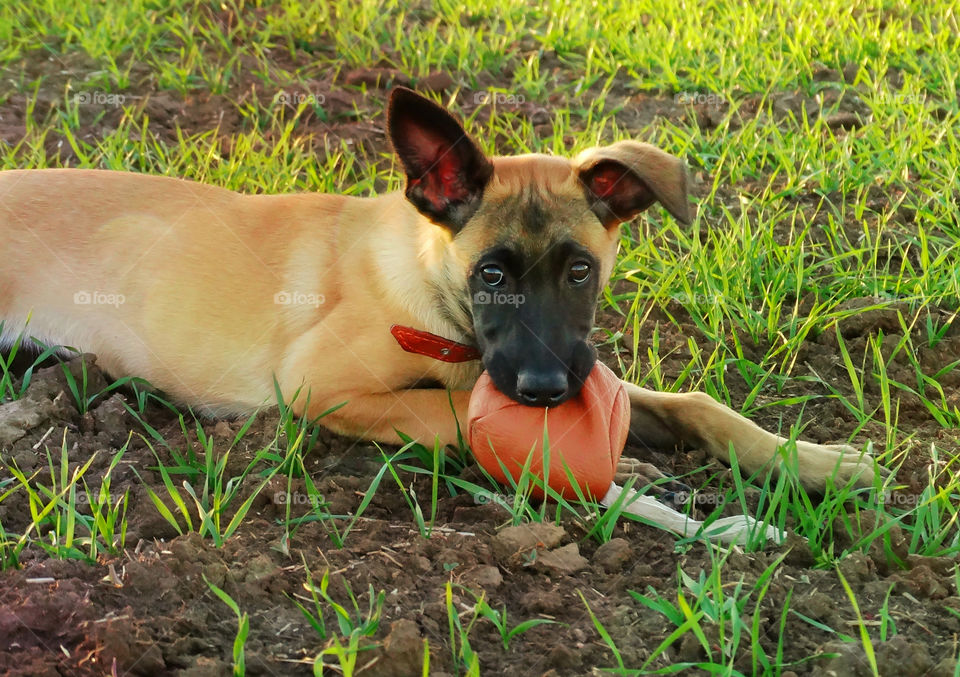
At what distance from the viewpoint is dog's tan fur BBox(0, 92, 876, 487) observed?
343 cm

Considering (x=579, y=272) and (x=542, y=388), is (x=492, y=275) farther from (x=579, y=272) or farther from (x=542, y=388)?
(x=542, y=388)

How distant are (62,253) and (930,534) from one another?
3179 millimetres

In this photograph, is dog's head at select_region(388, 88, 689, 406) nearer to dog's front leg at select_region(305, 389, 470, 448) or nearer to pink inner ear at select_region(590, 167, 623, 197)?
pink inner ear at select_region(590, 167, 623, 197)

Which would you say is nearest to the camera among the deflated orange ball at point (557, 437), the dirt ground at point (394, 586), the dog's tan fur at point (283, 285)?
the dirt ground at point (394, 586)

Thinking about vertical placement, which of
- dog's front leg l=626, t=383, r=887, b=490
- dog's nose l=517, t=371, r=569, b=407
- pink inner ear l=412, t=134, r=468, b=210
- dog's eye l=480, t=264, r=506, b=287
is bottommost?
dog's front leg l=626, t=383, r=887, b=490

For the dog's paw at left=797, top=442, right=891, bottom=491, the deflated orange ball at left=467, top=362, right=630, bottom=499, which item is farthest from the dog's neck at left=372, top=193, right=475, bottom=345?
the dog's paw at left=797, top=442, right=891, bottom=491

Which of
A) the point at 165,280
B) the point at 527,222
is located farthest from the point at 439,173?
the point at 165,280

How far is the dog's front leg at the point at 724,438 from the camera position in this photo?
3217mm

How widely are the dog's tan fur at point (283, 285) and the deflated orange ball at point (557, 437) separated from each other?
11.8 inches

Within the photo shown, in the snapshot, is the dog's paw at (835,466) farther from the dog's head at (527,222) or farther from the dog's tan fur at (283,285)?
the dog's head at (527,222)

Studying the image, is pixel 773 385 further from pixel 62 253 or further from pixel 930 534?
pixel 62 253

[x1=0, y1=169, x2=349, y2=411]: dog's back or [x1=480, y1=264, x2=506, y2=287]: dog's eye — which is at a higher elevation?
[x1=480, y1=264, x2=506, y2=287]: dog's eye

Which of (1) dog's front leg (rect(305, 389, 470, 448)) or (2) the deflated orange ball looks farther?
(1) dog's front leg (rect(305, 389, 470, 448))

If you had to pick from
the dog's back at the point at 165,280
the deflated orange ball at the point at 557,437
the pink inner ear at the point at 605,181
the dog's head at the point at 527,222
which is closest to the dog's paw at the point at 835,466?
the deflated orange ball at the point at 557,437
